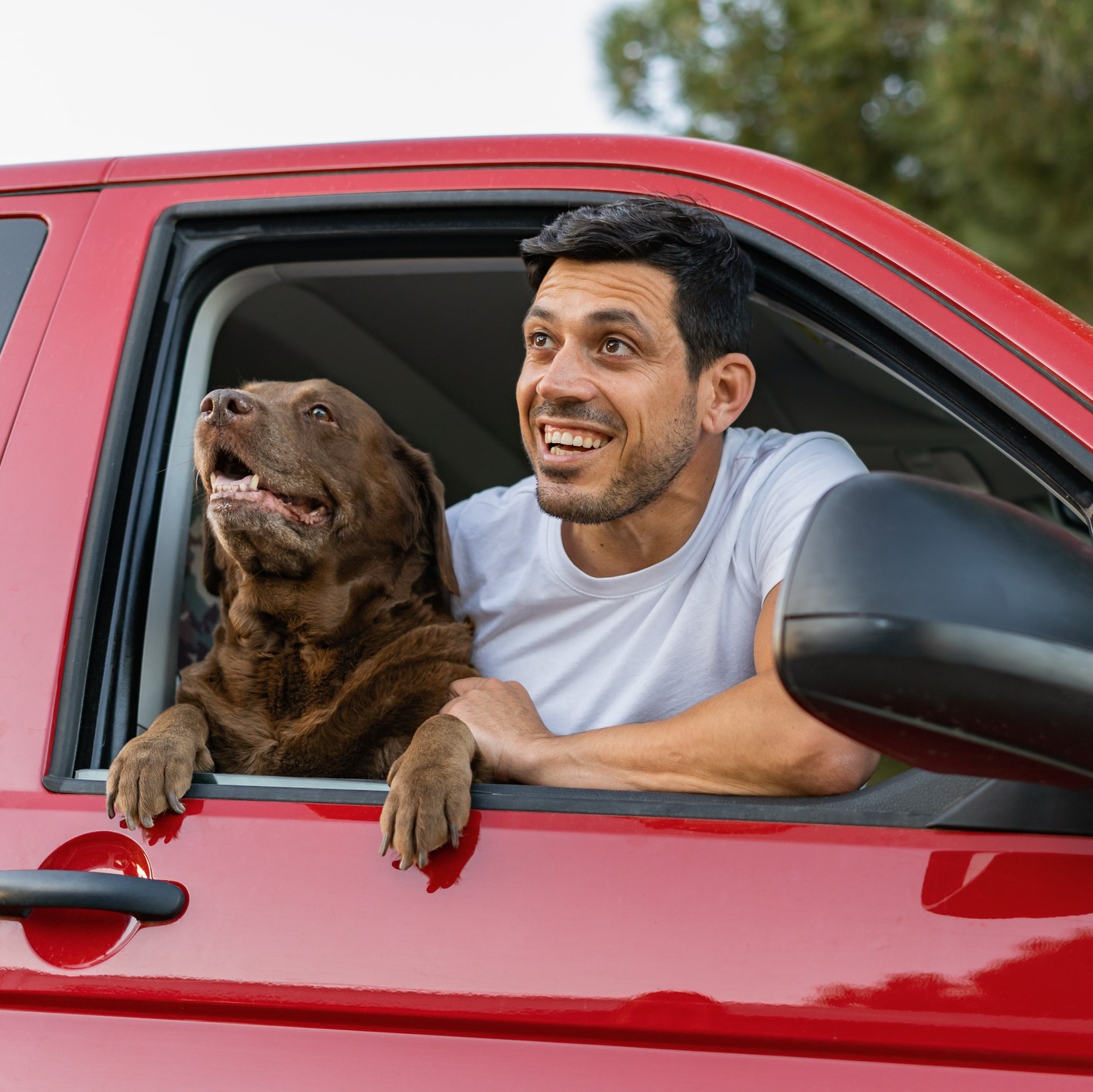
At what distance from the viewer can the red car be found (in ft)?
3.89

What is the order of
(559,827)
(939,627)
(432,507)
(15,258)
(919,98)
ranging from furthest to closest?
(919,98), (432,507), (15,258), (559,827), (939,627)

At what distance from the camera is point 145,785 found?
1.49m

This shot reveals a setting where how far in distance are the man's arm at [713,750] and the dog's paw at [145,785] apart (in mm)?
571

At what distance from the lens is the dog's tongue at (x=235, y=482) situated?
2.35 m

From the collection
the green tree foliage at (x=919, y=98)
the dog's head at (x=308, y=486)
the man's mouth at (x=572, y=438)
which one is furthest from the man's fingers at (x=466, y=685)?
the green tree foliage at (x=919, y=98)

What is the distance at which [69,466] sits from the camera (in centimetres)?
176

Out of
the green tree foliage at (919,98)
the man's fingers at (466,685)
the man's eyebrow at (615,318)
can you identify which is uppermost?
the green tree foliage at (919,98)

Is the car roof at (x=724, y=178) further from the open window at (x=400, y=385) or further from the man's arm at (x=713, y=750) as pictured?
the man's arm at (x=713, y=750)

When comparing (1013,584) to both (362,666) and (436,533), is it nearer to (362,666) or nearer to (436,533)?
(362,666)

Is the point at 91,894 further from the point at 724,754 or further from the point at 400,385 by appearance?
the point at 400,385

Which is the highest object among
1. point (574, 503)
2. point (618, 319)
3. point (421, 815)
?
point (618, 319)

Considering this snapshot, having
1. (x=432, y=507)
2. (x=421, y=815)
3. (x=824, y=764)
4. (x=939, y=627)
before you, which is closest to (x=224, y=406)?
(x=432, y=507)

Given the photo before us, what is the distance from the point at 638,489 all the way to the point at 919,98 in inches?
162

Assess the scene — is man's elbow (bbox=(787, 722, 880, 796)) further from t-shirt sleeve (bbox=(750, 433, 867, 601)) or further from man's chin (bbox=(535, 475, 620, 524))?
man's chin (bbox=(535, 475, 620, 524))
